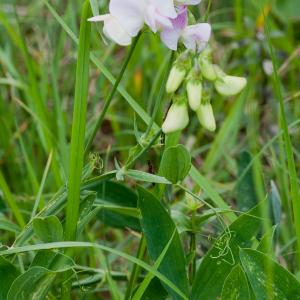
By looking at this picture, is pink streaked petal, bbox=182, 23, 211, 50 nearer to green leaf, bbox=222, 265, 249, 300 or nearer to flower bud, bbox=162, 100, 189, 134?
flower bud, bbox=162, 100, 189, 134

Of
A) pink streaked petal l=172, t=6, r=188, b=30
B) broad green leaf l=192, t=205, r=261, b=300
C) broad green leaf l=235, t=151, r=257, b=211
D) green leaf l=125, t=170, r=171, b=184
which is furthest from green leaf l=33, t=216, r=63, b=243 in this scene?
broad green leaf l=235, t=151, r=257, b=211

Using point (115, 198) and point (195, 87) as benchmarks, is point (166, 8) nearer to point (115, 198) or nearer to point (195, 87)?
point (195, 87)

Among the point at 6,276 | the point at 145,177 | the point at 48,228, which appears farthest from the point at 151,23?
the point at 6,276

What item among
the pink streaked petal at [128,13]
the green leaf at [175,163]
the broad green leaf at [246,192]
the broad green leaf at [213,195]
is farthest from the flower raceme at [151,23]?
the broad green leaf at [246,192]

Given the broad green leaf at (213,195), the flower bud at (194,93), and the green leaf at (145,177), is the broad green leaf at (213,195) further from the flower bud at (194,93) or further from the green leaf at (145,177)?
the flower bud at (194,93)

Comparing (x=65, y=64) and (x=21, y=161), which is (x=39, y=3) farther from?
(x=21, y=161)

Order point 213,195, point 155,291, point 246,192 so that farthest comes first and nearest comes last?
point 246,192, point 213,195, point 155,291
